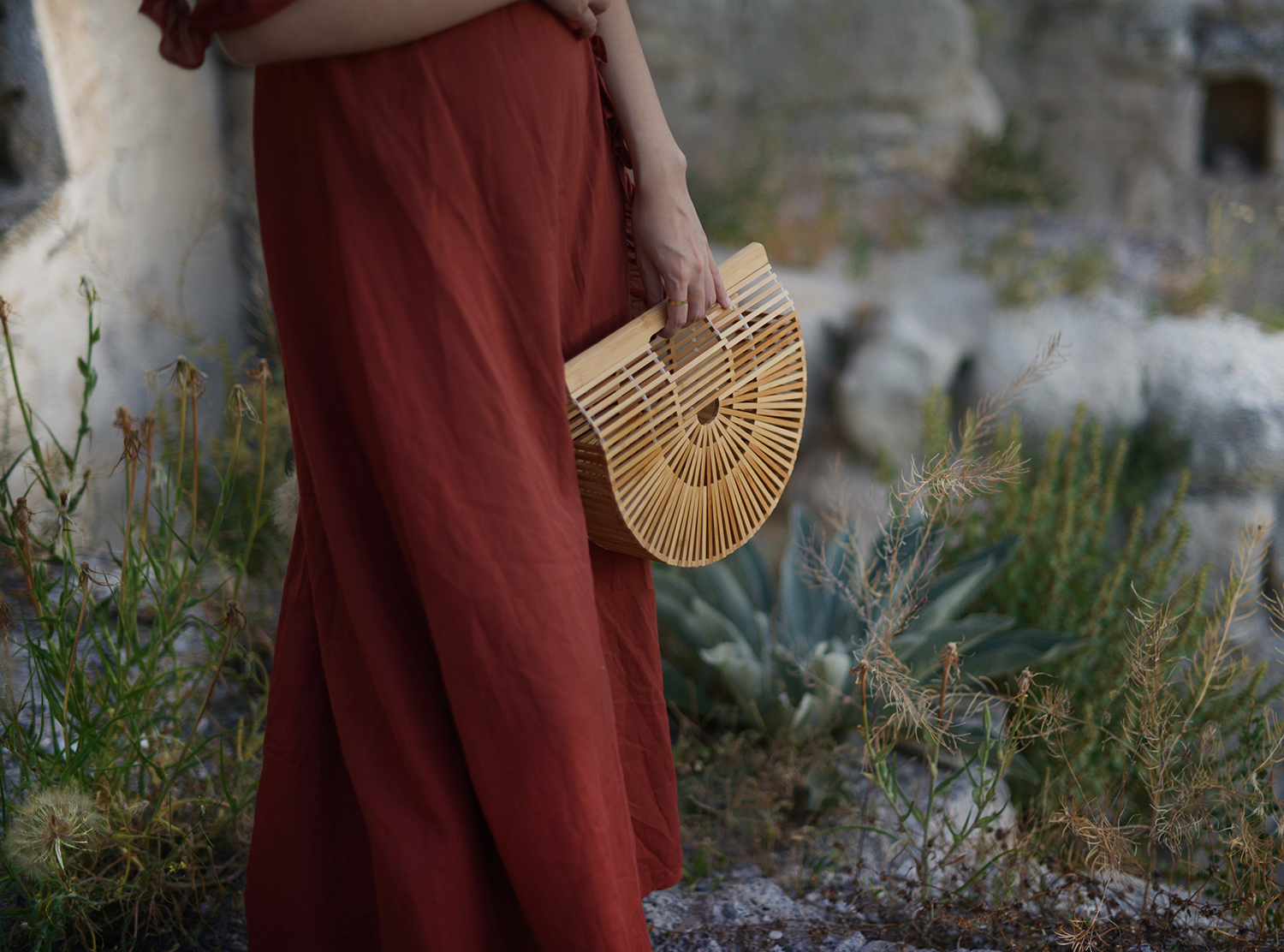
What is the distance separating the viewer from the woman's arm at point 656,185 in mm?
1062

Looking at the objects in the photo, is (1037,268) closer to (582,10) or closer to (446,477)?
(582,10)

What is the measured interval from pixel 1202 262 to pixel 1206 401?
52.5 inches

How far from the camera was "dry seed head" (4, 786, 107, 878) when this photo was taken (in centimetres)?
108

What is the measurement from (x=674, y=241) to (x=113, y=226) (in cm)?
212

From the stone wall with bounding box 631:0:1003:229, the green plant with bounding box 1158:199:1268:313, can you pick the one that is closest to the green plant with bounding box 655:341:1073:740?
the green plant with bounding box 1158:199:1268:313

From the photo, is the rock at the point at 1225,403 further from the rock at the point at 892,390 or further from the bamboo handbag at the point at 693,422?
the bamboo handbag at the point at 693,422

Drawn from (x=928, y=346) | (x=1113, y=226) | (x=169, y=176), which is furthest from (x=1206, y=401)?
(x=169, y=176)

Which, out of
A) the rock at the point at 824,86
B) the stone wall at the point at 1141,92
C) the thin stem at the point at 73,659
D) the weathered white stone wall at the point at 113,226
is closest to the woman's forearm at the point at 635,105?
the thin stem at the point at 73,659

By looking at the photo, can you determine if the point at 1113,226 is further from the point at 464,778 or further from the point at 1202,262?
the point at 464,778

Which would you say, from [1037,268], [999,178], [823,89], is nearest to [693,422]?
[1037,268]

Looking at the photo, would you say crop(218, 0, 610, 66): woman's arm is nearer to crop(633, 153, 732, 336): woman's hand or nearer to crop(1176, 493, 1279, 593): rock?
crop(633, 153, 732, 336): woman's hand

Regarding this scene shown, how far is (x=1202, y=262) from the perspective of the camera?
4441 mm

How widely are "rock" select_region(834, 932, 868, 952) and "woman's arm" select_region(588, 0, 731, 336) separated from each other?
3.19 feet

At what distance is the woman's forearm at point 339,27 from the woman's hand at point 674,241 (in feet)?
0.94
